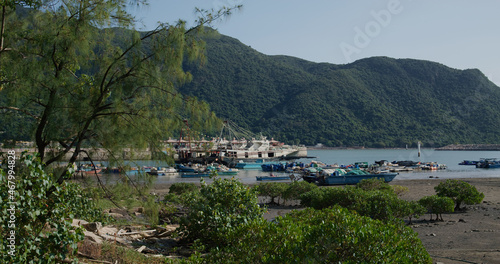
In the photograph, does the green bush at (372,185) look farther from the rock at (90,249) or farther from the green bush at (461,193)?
the rock at (90,249)

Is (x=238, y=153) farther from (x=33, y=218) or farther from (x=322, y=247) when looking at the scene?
(x=33, y=218)

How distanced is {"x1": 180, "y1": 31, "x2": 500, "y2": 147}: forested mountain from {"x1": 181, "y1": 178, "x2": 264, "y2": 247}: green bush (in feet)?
367

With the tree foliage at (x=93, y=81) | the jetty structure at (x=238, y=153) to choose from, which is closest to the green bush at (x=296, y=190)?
the tree foliage at (x=93, y=81)

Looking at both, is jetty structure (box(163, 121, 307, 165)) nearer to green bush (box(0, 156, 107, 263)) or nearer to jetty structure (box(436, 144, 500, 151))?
green bush (box(0, 156, 107, 263))

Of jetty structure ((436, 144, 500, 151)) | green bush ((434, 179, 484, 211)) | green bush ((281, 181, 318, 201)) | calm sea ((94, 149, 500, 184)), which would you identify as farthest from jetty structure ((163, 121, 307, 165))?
jetty structure ((436, 144, 500, 151))

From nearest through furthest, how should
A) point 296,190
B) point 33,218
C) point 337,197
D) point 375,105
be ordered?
1. point 33,218
2. point 337,197
3. point 296,190
4. point 375,105

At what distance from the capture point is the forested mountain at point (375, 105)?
124000 millimetres

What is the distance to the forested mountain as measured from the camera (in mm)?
124000

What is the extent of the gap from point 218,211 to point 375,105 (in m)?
125

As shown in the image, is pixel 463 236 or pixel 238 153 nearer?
pixel 463 236

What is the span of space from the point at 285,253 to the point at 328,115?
12453cm

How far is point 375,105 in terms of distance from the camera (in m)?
126

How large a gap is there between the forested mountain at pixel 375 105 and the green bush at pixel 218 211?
112m

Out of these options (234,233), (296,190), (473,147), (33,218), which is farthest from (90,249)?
(473,147)
